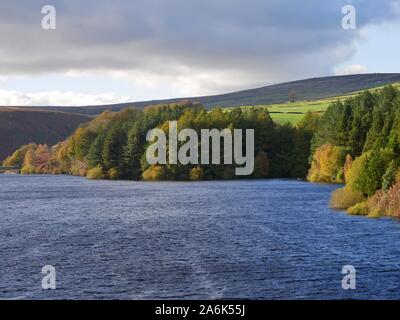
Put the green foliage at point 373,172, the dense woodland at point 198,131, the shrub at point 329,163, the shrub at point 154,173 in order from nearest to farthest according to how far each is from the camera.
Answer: the green foliage at point 373,172 < the shrub at point 329,163 < the shrub at point 154,173 < the dense woodland at point 198,131

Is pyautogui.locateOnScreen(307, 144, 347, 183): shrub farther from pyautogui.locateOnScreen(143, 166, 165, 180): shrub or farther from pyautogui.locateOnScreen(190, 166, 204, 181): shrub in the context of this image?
pyautogui.locateOnScreen(143, 166, 165, 180): shrub

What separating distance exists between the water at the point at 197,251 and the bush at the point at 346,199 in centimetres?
174

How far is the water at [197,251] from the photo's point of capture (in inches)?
1142

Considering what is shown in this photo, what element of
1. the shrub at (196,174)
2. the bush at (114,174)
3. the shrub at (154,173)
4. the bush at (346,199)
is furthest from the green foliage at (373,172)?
the bush at (114,174)

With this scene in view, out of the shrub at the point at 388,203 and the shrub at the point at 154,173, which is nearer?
the shrub at the point at 388,203

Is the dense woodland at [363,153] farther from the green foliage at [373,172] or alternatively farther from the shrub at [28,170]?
the shrub at [28,170]

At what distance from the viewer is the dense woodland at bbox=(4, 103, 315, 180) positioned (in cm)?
11606

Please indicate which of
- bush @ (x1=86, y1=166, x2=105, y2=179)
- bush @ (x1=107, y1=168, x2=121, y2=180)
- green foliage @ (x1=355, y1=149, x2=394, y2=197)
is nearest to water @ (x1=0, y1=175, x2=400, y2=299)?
green foliage @ (x1=355, y1=149, x2=394, y2=197)

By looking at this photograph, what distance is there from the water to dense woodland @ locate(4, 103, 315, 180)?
2025 inches

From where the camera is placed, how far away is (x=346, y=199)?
58.2 m

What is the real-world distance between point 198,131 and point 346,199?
64.2m

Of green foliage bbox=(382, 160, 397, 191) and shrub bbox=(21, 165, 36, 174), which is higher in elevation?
green foliage bbox=(382, 160, 397, 191)
